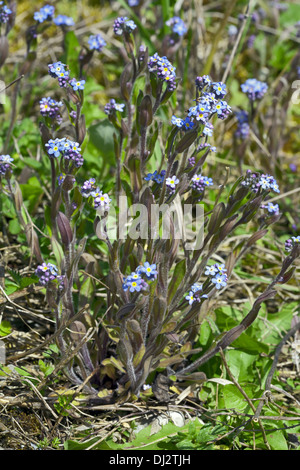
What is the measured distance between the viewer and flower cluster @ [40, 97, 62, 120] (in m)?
2.66

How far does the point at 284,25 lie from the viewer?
5762 millimetres

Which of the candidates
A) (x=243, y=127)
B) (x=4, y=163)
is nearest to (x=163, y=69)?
(x=4, y=163)

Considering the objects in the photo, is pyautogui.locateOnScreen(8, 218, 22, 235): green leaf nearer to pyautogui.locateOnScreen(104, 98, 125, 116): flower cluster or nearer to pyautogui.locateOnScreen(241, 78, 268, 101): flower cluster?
pyautogui.locateOnScreen(104, 98, 125, 116): flower cluster

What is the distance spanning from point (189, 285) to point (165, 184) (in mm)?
571

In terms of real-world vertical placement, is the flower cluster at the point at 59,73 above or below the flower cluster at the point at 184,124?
above

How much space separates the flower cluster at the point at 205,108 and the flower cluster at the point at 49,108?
0.67 metres

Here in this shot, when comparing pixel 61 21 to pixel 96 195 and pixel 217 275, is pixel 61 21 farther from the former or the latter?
pixel 217 275

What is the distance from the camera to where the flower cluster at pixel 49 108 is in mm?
2662

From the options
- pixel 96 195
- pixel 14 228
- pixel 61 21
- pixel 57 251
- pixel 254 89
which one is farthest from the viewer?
pixel 254 89

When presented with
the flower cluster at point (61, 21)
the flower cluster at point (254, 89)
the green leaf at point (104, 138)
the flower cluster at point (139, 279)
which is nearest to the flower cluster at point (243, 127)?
the flower cluster at point (254, 89)

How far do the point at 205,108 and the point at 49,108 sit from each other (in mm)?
853

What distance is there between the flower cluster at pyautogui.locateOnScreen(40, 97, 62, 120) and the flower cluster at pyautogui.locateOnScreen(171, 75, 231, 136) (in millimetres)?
673

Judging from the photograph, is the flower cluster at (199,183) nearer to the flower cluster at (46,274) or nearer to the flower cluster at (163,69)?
the flower cluster at (163,69)

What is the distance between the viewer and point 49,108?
2.67 metres
